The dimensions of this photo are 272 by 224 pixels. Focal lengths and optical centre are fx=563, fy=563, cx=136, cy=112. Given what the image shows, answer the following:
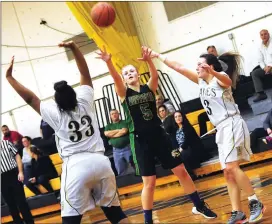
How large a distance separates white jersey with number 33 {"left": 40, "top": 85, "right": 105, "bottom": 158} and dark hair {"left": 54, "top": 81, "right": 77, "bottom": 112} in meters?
0.04

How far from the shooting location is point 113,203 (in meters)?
4.14

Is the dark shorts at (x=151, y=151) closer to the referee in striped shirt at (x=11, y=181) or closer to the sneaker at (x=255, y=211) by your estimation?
the sneaker at (x=255, y=211)

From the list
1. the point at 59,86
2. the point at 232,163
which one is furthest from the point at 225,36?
the point at 59,86

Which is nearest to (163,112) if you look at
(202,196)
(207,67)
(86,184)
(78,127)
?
(202,196)

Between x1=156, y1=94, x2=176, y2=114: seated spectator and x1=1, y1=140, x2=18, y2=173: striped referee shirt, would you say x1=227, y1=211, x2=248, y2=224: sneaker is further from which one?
x1=156, y1=94, x2=176, y2=114: seated spectator

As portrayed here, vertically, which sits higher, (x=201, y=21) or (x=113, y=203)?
(x=201, y=21)

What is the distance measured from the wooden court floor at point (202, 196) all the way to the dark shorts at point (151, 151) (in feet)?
2.23

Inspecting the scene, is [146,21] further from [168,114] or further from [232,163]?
[232,163]

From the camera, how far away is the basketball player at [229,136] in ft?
16.5

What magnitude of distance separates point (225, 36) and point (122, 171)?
3.67 m

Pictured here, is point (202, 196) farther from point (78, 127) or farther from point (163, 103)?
point (163, 103)

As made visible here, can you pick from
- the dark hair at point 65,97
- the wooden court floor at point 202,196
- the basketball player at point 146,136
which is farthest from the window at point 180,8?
the dark hair at point 65,97

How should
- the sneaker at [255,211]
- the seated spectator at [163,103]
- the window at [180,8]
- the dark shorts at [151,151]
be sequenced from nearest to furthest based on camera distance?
the sneaker at [255,211] → the dark shorts at [151,151] → the seated spectator at [163,103] → the window at [180,8]

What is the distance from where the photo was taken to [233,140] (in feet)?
16.6
